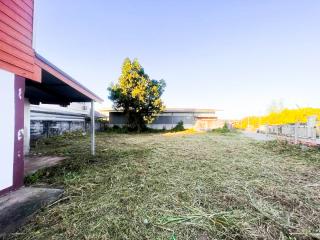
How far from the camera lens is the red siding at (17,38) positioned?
10.2ft

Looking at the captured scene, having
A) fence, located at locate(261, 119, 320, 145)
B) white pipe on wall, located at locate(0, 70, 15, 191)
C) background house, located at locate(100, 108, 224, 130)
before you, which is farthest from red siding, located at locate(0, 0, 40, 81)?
background house, located at locate(100, 108, 224, 130)

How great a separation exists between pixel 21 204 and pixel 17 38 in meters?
2.70

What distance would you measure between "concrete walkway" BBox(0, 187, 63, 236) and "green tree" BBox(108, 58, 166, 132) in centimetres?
1595

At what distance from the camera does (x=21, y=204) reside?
2725mm

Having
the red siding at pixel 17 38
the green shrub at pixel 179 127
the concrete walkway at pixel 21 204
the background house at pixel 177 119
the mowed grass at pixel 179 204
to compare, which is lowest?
the mowed grass at pixel 179 204

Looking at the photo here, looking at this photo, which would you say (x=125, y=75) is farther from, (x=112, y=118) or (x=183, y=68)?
(x=183, y=68)

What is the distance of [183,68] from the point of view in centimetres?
2466

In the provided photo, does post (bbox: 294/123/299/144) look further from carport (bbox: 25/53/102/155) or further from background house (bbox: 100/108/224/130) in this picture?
background house (bbox: 100/108/224/130)

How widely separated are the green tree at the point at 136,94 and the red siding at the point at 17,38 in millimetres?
15042

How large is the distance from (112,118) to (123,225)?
21948 millimetres

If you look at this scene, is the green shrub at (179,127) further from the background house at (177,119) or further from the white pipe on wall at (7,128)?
the white pipe on wall at (7,128)

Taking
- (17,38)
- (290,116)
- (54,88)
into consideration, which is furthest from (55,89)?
(290,116)

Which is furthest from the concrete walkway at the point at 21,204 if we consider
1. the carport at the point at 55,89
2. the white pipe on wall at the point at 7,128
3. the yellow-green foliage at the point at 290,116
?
the yellow-green foliage at the point at 290,116

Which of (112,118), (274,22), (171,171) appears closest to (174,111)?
(112,118)
